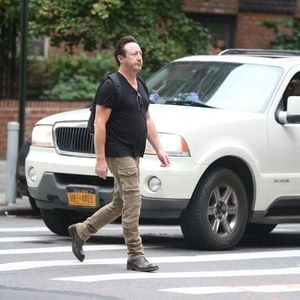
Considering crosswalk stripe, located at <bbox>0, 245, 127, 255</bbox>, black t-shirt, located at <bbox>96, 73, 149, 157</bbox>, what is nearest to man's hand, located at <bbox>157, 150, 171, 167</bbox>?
black t-shirt, located at <bbox>96, 73, 149, 157</bbox>

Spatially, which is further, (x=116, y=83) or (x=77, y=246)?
(x=77, y=246)

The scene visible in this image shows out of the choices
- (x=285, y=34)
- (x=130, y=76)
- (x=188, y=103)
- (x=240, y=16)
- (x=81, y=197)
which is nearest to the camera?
(x=130, y=76)

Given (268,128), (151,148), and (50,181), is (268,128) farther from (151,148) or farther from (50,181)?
(50,181)

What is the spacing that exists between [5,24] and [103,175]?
11996 millimetres

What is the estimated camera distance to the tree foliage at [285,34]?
23.2 metres

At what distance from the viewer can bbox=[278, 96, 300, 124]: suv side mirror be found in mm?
11031

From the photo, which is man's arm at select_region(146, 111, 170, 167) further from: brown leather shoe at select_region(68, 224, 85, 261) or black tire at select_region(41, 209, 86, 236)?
black tire at select_region(41, 209, 86, 236)

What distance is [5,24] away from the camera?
68.3 feet

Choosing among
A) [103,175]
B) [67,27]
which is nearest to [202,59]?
[103,175]

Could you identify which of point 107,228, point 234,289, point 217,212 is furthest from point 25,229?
point 234,289

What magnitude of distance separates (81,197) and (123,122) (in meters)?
1.57

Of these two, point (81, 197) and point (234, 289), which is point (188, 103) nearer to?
point (81, 197)

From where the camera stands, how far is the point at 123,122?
30.6ft

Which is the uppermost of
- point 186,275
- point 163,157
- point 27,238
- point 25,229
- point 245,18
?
point 245,18
